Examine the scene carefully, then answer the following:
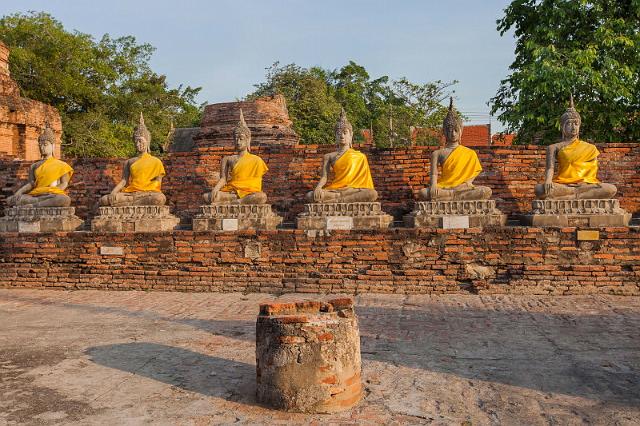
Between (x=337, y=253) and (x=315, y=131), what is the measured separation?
54.8ft

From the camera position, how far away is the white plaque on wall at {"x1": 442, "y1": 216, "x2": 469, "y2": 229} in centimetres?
798

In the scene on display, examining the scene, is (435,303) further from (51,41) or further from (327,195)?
(51,41)

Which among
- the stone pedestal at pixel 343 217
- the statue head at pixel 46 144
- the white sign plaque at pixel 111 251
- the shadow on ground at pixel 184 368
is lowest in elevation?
the shadow on ground at pixel 184 368

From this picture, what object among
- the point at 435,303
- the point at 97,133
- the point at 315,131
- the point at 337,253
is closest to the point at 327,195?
the point at 337,253

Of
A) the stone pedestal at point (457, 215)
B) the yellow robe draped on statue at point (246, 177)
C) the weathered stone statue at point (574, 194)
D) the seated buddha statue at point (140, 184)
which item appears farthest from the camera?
the seated buddha statue at point (140, 184)

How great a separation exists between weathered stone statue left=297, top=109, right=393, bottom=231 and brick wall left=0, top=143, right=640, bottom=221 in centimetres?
140

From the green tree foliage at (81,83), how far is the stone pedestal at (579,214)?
63.2 feet

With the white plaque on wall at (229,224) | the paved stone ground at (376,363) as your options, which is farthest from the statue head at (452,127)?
the white plaque on wall at (229,224)

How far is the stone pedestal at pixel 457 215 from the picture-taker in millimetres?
7977

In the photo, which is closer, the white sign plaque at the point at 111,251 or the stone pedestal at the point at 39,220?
the white sign plaque at the point at 111,251

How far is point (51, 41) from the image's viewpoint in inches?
941

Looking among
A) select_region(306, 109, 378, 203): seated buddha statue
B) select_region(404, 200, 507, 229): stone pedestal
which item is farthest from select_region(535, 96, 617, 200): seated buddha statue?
select_region(306, 109, 378, 203): seated buddha statue

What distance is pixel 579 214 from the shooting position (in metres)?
7.70

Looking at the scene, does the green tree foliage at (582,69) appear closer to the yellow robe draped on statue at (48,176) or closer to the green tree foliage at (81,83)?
the yellow robe draped on statue at (48,176)
